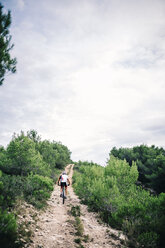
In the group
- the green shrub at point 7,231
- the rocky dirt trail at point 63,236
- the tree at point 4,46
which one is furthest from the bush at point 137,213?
the tree at point 4,46

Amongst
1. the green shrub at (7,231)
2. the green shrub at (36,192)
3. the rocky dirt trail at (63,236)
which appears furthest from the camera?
the green shrub at (36,192)

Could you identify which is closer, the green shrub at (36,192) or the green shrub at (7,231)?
the green shrub at (7,231)

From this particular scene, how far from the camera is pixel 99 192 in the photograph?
12.9 metres

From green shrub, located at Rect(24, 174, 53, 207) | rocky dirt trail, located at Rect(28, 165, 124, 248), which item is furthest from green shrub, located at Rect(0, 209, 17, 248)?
green shrub, located at Rect(24, 174, 53, 207)

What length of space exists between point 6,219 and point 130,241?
6069 mm

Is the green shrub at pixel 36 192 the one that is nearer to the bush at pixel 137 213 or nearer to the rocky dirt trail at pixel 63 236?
the rocky dirt trail at pixel 63 236

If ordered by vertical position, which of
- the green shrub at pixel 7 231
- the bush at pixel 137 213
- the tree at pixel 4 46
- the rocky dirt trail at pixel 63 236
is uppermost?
the tree at pixel 4 46

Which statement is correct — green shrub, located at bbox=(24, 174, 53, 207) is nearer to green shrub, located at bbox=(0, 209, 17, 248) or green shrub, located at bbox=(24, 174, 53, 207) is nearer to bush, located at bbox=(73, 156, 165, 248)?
bush, located at bbox=(73, 156, 165, 248)

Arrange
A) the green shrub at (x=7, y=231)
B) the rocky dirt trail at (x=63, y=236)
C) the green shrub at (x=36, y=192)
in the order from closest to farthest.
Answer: the green shrub at (x=7, y=231), the rocky dirt trail at (x=63, y=236), the green shrub at (x=36, y=192)

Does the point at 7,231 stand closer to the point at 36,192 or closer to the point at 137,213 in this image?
the point at 137,213

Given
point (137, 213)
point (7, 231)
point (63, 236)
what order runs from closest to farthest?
point (7, 231) < point (63, 236) < point (137, 213)

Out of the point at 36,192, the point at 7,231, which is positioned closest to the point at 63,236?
the point at 7,231

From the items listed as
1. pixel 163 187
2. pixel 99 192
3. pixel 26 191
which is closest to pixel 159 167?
pixel 163 187

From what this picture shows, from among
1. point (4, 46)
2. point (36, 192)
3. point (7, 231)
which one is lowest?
point (36, 192)
